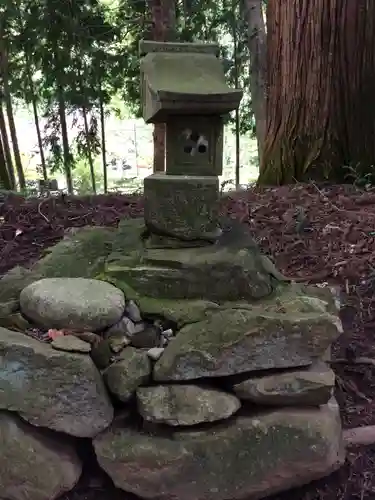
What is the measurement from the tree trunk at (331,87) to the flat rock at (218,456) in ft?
9.01

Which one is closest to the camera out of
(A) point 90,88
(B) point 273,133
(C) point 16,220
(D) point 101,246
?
(D) point 101,246

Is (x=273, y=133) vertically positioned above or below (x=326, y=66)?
below

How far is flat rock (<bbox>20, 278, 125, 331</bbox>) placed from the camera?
2135 mm

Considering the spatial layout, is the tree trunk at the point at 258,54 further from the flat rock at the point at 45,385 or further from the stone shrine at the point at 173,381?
the flat rock at the point at 45,385

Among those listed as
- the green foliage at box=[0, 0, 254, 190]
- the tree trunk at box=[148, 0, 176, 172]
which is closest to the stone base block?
the tree trunk at box=[148, 0, 176, 172]

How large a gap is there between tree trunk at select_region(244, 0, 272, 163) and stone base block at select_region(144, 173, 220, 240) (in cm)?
467

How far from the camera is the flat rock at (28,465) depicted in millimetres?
1990

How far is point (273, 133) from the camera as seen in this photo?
4.73 meters

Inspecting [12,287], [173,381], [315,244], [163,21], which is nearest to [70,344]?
[173,381]

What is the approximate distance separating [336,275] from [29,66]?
6.43 meters

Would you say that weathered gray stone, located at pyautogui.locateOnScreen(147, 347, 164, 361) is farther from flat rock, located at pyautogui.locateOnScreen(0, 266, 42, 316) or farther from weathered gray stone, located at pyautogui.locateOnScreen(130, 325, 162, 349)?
flat rock, located at pyautogui.locateOnScreen(0, 266, 42, 316)

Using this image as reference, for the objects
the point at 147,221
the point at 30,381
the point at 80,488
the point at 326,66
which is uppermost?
the point at 326,66

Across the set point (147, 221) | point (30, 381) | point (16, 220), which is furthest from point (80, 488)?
point (16, 220)

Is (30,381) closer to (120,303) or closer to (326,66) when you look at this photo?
(120,303)
